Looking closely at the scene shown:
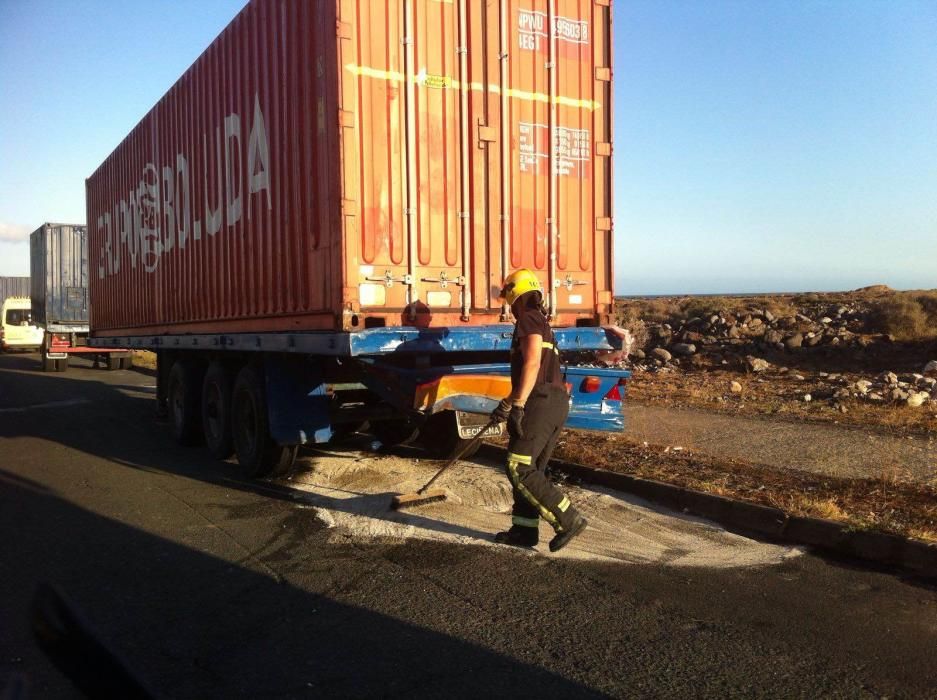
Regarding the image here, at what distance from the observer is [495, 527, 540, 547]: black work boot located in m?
5.38

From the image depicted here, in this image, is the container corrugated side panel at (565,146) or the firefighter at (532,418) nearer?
the firefighter at (532,418)

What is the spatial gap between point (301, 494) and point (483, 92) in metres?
3.79

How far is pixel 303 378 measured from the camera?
7.55 m

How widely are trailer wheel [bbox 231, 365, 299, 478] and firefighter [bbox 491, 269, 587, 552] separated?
301 cm

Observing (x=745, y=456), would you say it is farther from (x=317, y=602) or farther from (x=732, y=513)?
(x=317, y=602)

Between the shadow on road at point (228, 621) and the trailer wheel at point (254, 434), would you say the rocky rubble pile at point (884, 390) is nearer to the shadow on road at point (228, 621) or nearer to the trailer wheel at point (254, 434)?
the trailer wheel at point (254, 434)

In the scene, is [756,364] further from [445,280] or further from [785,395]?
[445,280]

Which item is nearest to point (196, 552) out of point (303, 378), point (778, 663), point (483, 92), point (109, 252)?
point (303, 378)

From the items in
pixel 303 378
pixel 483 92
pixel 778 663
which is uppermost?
pixel 483 92

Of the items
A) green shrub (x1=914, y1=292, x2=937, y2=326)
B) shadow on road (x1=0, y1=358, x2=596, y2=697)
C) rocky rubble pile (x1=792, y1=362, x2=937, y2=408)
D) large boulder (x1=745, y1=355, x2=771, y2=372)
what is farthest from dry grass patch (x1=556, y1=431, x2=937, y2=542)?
green shrub (x1=914, y1=292, x2=937, y2=326)

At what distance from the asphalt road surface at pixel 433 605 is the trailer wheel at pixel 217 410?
1.60 m

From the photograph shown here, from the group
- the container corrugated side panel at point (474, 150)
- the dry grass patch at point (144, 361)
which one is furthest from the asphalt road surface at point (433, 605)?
the dry grass patch at point (144, 361)

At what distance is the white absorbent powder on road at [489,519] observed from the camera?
530cm

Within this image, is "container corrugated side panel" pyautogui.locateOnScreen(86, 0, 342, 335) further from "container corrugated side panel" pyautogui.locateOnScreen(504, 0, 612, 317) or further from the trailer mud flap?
"container corrugated side panel" pyautogui.locateOnScreen(504, 0, 612, 317)
